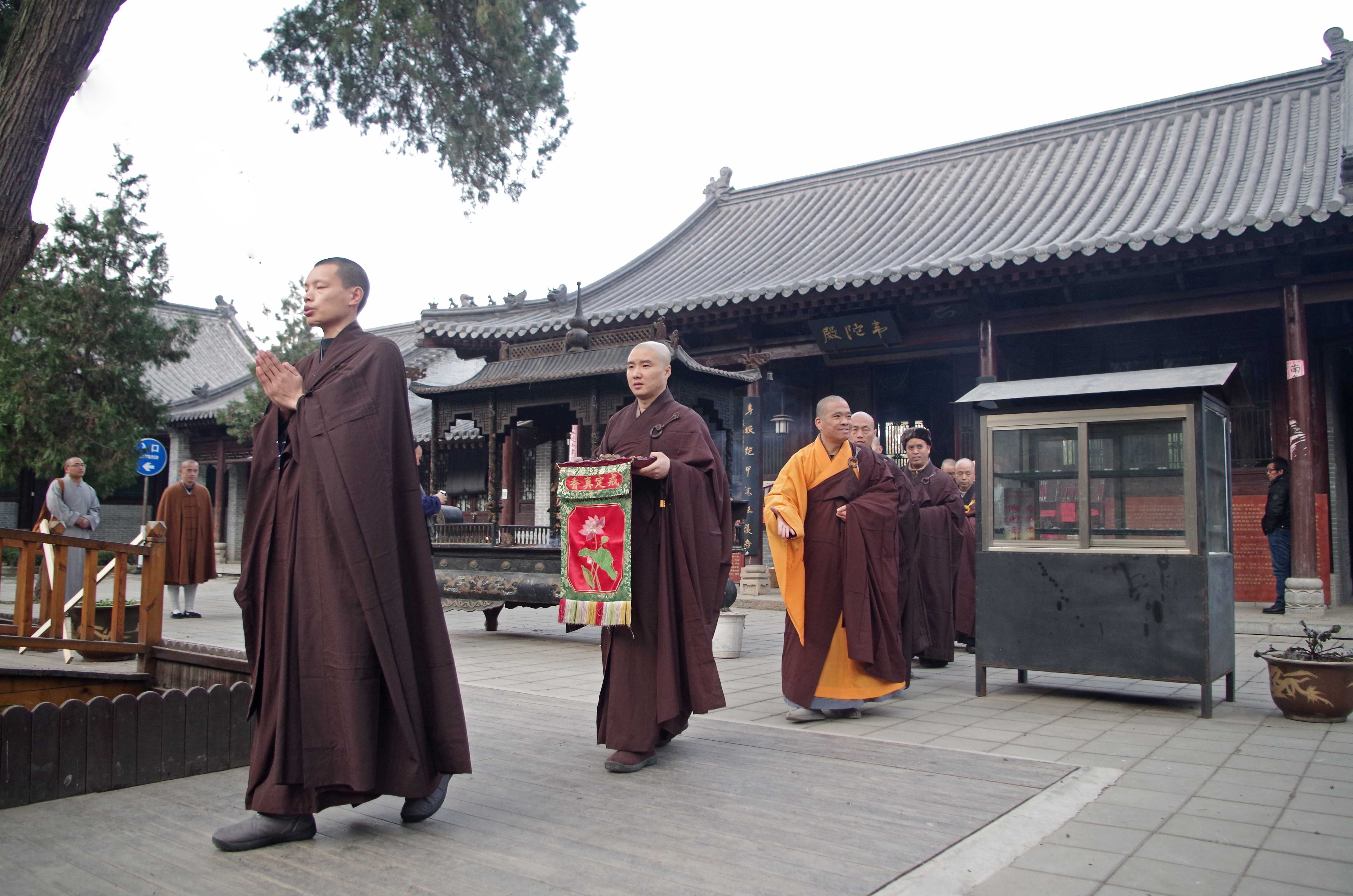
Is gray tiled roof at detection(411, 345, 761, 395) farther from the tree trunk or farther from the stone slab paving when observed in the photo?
the tree trunk

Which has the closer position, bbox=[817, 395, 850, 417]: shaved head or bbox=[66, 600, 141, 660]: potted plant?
bbox=[817, 395, 850, 417]: shaved head

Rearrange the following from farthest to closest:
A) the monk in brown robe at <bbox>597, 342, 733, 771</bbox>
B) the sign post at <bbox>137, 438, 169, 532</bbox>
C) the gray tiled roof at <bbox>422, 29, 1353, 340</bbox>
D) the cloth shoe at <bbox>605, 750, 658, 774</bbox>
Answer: the sign post at <bbox>137, 438, 169, 532</bbox>
the gray tiled roof at <bbox>422, 29, 1353, 340</bbox>
the monk in brown robe at <bbox>597, 342, 733, 771</bbox>
the cloth shoe at <bbox>605, 750, 658, 774</bbox>

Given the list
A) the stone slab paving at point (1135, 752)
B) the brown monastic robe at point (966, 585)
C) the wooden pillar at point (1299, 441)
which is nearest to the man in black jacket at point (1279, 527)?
the wooden pillar at point (1299, 441)

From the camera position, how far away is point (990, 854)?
267 cm

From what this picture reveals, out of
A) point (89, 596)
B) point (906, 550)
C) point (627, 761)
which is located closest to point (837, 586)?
point (906, 550)

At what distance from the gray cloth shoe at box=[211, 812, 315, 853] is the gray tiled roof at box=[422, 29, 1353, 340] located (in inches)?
300

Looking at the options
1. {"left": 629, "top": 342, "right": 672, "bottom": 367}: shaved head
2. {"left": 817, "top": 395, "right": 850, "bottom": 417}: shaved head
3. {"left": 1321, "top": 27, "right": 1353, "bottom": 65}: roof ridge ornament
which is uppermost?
{"left": 1321, "top": 27, "right": 1353, "bottom": 65}: roof ridge ornament

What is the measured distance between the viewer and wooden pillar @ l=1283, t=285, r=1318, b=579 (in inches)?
321

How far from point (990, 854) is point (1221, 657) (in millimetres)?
2963

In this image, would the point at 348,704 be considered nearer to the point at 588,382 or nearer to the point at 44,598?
the point at 44,598

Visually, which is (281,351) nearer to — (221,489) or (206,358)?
(221,489)

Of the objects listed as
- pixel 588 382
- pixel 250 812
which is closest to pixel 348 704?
pixel 250 812

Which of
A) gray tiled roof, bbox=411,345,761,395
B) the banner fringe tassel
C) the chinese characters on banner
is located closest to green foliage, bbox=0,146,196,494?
gray tiled roof, bbox=411,345,761,395

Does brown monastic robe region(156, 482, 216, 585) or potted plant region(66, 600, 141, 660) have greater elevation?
brown monastic robe region(156, 482, 216, 585)
